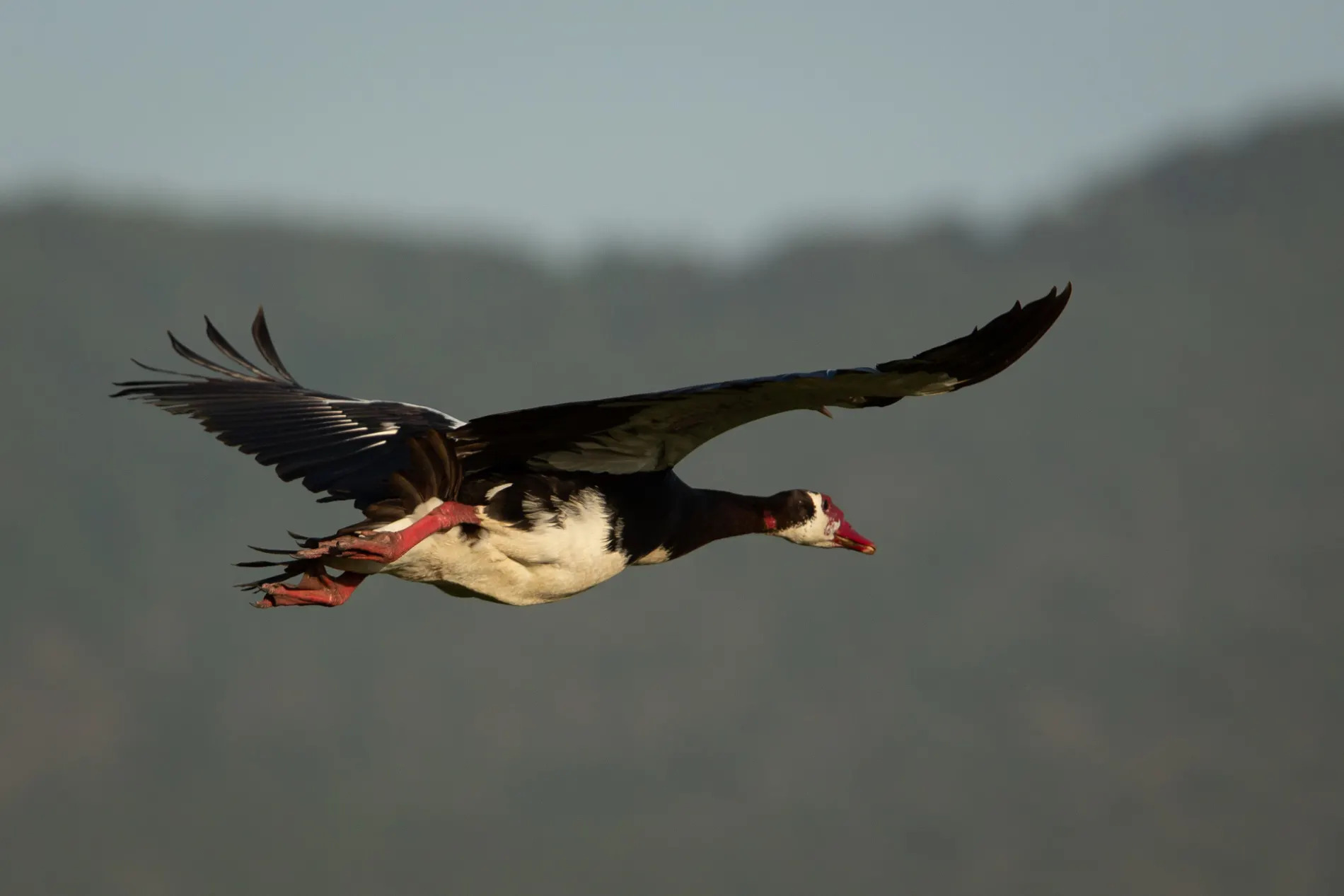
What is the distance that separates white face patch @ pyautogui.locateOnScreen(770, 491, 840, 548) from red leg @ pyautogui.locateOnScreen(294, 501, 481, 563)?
219 centimetres

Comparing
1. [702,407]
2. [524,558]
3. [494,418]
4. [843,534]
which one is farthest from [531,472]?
[843,534]

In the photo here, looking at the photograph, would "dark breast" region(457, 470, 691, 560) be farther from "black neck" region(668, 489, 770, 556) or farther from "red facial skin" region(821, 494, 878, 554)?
"red facial skin" region(821, 494, 878, 554)

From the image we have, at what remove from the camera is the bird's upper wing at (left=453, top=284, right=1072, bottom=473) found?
5.88 meters

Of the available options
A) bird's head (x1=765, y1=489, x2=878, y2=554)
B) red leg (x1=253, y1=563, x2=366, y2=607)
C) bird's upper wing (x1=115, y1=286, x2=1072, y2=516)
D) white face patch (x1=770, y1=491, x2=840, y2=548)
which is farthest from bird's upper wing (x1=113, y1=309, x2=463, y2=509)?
white face patch (x1=770, y1=491, x2=840, y2=548)

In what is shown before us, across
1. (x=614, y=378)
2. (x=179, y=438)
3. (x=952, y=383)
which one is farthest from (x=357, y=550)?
(x=614, y=378)

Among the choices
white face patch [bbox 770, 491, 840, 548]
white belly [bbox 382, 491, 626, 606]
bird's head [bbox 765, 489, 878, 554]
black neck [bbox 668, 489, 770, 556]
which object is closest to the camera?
white belly [bbox 382, 491, 626, 606]

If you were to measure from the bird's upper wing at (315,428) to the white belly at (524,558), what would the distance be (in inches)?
12.0

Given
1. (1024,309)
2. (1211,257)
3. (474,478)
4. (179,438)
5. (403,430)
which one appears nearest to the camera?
(1024,309)

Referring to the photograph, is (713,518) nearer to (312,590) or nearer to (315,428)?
(315,428)

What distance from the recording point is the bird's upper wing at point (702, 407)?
5883 millimetres

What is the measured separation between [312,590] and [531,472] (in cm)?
116

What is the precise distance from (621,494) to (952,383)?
1.78 m

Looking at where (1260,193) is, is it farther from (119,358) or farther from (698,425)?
(698,425)

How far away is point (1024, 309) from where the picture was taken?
591 centimetres
